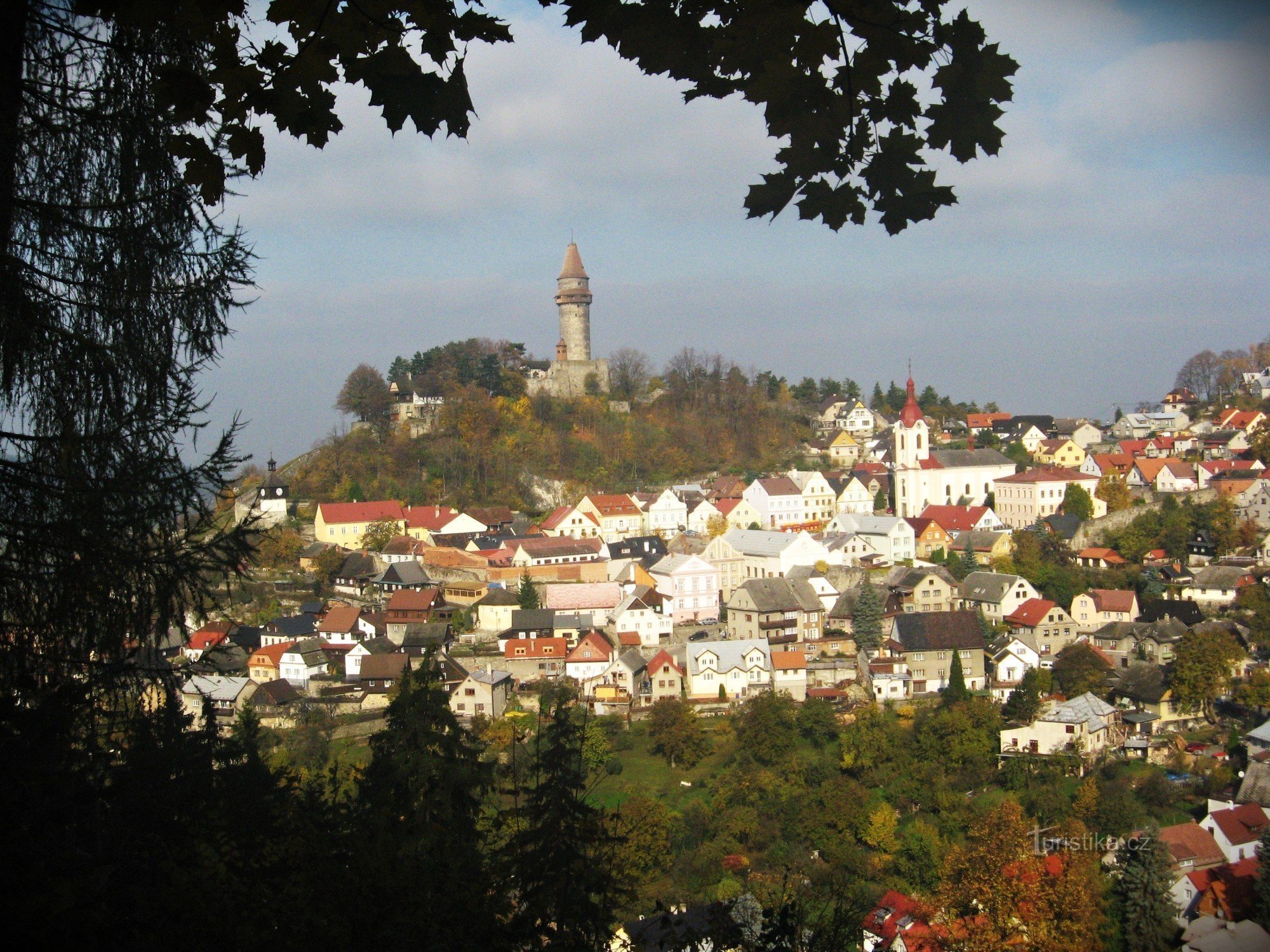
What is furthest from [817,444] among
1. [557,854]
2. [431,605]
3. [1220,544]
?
[557,854]

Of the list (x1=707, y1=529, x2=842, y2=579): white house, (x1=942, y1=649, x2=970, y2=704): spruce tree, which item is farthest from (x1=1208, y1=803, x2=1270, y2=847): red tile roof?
(x1=707, y1=529, x2=842, y2=579): white house

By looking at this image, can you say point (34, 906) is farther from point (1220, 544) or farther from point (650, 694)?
point (1220, 544)

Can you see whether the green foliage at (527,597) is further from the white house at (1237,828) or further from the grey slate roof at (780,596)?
the white house at (1237,828)

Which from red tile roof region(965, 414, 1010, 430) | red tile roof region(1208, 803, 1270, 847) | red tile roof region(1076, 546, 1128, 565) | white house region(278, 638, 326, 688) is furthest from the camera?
red tile roof region(965, 414, 1010, 430)

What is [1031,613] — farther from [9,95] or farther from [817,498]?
[9,95]

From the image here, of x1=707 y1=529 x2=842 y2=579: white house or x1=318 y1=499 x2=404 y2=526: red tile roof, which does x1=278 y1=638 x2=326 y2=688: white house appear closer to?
x1=318 y1=499 x2=404 y2=526: red tile roof

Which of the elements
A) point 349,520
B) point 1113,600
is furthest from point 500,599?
point 1113,600

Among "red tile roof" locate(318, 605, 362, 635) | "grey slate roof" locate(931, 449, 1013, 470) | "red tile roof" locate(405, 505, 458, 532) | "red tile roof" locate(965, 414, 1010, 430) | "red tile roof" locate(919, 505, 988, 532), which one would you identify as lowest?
"red tile roof" locate(318, 605, 362, 635)
